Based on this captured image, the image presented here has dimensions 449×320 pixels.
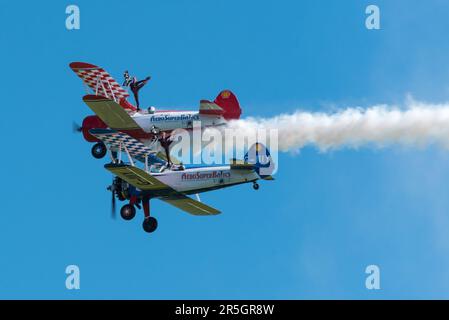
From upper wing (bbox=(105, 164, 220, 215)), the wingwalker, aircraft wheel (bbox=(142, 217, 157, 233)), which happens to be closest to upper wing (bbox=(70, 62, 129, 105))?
the wingwalker

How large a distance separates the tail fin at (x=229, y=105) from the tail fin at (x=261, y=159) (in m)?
3.01

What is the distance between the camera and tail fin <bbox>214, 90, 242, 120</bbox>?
42812 millimetres

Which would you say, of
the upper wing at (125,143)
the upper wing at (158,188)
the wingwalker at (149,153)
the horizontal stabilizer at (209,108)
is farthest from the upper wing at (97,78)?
the upper wing at (158,188)

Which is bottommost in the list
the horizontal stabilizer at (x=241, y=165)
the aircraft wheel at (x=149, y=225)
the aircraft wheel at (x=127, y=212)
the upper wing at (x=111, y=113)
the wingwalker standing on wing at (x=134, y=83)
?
the aircraft wheel at (x=149, y=225)

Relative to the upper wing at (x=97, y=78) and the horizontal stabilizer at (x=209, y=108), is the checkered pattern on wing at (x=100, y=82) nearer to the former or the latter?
the upper wing at (x=97, y=78)

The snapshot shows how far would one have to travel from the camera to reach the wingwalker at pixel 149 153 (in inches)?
1558

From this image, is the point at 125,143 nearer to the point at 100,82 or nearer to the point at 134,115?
the point at 134,115

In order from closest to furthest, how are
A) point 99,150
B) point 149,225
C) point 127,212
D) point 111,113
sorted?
point 127,212 < point 149,225 < point 111,113 < point 99,150

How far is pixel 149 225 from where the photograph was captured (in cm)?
4022

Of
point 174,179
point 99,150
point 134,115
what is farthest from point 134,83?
→ point 174,179

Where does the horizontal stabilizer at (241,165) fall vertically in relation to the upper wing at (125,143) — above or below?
below

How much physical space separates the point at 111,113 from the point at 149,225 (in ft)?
14.2
